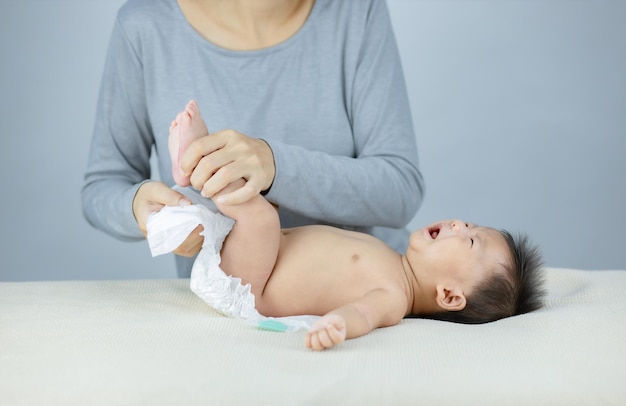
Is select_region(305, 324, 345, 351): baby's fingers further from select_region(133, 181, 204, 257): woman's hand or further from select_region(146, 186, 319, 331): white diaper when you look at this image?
select_region(133, 181, 204, 257): woman's hand

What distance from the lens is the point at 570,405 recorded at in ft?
4.46

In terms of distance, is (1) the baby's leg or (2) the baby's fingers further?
(1) the baby's leg

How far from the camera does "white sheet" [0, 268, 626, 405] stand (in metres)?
1.35

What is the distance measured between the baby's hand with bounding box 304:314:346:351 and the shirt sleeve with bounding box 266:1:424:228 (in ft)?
1.34

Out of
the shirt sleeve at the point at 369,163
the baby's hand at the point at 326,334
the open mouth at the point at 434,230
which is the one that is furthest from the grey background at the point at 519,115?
the baby's hand at the point at 326,334

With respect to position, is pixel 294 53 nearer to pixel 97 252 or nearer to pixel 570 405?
pixel 570 405

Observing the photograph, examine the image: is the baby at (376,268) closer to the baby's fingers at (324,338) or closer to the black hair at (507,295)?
the black hair at (507,295)

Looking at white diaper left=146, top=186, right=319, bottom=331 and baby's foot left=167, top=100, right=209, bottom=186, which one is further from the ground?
baby's foot left=167, top=100, right=209, bottom=186

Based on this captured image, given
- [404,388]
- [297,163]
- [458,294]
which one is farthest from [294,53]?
[404,388]

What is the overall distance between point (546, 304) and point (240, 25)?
0.94 meters

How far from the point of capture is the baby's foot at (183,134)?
1.72 m

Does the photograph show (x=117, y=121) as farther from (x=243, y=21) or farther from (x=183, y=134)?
(x=183, y=134)

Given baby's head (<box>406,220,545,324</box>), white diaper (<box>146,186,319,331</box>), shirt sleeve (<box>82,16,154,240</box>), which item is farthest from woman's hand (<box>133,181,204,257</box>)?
baby's head (<box>406,220,545,324</box>)

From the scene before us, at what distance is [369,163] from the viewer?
81.7 inches
